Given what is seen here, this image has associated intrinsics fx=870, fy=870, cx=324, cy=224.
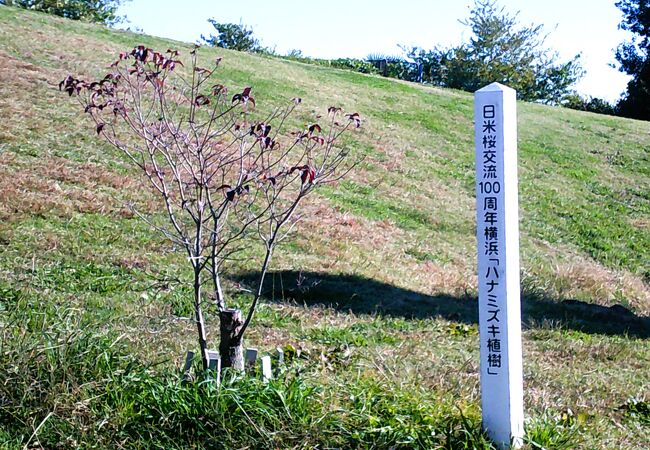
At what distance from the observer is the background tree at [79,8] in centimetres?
4009

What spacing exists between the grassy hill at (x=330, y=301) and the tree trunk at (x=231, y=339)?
316 mm

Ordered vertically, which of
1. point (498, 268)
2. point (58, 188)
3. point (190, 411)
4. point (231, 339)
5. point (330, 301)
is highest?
point (498, 268)

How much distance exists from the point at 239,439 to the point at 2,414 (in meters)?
1.36

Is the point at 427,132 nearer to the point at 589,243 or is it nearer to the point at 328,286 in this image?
the point at 589,243

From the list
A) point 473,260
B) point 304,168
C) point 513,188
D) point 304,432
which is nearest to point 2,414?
point 304,432

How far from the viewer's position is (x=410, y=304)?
8.84 metres

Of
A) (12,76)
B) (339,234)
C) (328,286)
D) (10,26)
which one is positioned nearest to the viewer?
(328,286)

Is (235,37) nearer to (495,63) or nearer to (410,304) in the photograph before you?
(495,63)

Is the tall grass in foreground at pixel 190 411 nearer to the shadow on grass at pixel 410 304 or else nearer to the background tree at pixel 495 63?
the shadow on grass at pixel 410 304

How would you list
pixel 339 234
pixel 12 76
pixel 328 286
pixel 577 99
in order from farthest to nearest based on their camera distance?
pixel 577 99 → pixel 12 76 → pixel 339 234 → pixel 328 286

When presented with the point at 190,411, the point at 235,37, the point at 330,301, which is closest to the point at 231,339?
the point at 190,411

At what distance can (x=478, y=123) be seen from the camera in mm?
4676

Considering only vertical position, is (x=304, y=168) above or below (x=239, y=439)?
above

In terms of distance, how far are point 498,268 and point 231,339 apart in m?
1.65
